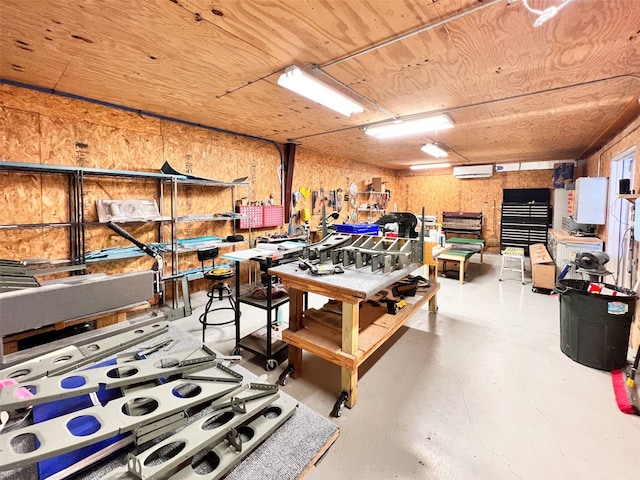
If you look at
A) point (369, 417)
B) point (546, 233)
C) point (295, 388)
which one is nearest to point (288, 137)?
point (295, 388)

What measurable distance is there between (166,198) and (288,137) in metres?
2.07

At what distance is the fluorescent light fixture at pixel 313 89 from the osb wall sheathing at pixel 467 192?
22.0ft

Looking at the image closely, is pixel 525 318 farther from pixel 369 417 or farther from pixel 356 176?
pixel 356 176

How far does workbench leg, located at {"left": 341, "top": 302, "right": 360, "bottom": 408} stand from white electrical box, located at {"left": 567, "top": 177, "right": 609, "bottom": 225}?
162 inches

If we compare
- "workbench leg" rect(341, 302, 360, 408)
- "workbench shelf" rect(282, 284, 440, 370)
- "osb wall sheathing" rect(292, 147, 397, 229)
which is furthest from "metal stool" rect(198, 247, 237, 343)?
"osb wall sheathing" rect(292, 147, 397, 229)

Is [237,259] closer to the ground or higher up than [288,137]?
closer to the ground

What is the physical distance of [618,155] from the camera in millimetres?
3729

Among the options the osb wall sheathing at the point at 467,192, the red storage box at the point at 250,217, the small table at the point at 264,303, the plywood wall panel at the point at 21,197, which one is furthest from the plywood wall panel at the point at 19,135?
the osb wall sheathing at the point at 467,192

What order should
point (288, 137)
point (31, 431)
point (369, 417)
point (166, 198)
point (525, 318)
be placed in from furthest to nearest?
point (288, 137) < point (166, 198) < point (525, 318) < point (369, 417) < point (31, 431)

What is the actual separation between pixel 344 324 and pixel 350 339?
106 millimetres

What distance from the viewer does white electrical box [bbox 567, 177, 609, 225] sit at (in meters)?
3.99

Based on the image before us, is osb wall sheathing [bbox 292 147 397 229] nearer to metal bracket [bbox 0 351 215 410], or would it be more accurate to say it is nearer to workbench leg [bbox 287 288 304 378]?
workbench leg [bbox 287 288 304 378]

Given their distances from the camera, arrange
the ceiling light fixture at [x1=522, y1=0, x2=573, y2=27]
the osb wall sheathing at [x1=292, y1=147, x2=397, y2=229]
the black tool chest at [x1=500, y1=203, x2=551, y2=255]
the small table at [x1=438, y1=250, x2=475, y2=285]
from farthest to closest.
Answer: the black tool chest at [x1=500, y1=203, x2=551, y2=255], the osb wall sheathing at [x1=292, y1=147, x2=397, y2=229], the small table at [x1=438, y1=250, x2=475, y2=285], the ceiling light fixture at [x1=522, y1=0, x2=573, y2=27]

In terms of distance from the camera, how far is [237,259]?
2.51m
